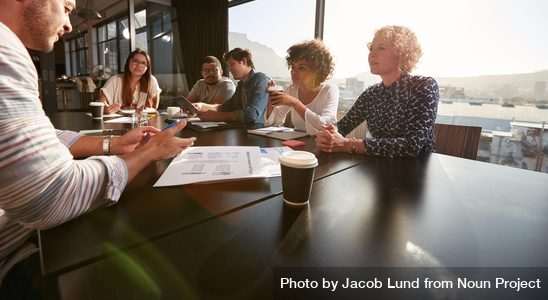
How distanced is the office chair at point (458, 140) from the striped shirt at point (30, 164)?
5.66 feet

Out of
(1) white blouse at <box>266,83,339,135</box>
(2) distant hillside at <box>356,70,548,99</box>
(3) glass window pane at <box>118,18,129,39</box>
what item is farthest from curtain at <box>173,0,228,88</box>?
(2) distant hillside at <box>356,70,548,99</box>

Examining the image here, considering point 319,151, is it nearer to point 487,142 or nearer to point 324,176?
point 324,176

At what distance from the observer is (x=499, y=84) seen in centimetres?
255

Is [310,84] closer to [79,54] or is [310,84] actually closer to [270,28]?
[270,28]

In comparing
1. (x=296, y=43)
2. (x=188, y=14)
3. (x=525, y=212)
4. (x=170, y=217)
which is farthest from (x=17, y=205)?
(x=188, y=14)

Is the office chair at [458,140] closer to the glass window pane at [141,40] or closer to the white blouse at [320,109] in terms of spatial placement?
the white blouse at [320,109]

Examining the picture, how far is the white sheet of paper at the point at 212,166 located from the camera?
0.84 m

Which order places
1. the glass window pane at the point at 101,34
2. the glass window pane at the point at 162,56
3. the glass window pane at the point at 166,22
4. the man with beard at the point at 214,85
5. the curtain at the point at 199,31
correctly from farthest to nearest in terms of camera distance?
the glass window pane at the point at 101,34 → the glass window pane at the point at 162,56 → the glass window pane at the point at 166,22 → the curtain at the point at 199,31 → the man with beard at the point at 214,85

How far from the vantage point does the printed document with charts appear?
85 cm

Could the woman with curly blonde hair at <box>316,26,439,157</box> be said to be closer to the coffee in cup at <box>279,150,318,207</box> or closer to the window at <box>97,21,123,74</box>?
the coffee in cup at <box>279,150,318,207</box>

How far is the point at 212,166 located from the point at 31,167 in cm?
50

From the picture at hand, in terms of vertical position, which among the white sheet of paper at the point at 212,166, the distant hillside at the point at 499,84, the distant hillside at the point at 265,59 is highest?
the distant hillside at the point at 265,59

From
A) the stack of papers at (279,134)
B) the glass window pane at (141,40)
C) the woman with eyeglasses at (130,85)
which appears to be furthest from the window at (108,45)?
the stack of papers at (279,134)

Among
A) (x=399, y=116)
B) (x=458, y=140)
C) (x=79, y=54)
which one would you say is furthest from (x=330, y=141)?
(x=79, y=54)
